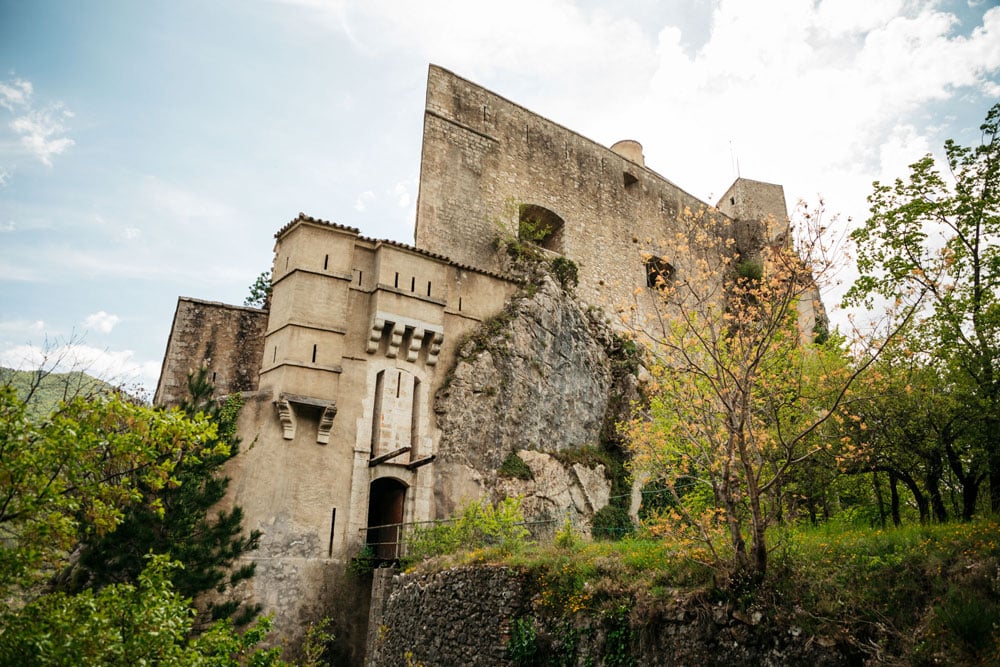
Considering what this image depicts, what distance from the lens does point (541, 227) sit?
27.2 m

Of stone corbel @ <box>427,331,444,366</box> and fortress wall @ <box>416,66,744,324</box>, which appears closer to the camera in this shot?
stone corbel @ <box>427,331,444,366</box>

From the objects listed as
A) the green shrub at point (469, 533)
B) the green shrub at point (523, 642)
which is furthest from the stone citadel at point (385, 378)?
the green shrub at point (523, 642)

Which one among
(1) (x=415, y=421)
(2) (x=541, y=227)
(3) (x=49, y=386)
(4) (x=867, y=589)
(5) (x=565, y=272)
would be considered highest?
(2) (x=541, y=227)

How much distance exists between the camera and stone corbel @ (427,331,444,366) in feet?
62.5

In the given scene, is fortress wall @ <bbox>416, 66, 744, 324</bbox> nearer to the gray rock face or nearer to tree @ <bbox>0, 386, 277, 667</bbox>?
the gray rock face

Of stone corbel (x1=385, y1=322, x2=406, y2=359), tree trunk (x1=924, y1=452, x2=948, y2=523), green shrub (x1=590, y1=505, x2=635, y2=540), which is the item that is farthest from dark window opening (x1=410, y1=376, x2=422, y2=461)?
tree trunk (x1=924, y1=452, x2=948, y2=523)

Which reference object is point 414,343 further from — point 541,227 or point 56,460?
point 56,460

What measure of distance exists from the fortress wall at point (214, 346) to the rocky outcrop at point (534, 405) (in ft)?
18.2

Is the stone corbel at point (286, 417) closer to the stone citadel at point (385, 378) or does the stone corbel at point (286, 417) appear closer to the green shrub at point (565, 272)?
the stone citadel at point (385, 378)

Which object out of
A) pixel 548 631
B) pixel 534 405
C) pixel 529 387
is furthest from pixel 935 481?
pixel 529 387

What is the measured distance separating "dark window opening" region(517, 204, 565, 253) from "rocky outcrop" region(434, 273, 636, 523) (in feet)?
11.1

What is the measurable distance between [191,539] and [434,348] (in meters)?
7.91

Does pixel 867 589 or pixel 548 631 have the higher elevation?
pixel 867 589

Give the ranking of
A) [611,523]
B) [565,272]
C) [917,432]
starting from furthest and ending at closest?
[565,272]
[611,523]
[917,432]
